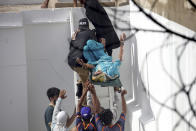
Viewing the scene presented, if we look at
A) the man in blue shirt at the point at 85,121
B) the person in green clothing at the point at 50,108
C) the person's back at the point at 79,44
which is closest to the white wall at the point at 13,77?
the person in green clothing at the point at 50,108

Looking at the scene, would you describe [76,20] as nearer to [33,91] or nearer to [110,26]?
[110,26]

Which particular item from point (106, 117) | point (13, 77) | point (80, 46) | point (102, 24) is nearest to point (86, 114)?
point (106, 117)

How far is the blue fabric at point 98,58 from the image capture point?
385cm

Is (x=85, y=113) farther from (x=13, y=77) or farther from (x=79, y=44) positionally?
(x=13, y=77)

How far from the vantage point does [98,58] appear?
4027mm

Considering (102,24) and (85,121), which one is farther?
(102,24)

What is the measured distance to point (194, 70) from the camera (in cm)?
295

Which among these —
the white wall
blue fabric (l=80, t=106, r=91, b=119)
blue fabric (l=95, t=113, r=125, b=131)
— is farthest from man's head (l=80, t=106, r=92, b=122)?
the white wall

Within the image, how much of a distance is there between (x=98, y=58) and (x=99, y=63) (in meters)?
0.11

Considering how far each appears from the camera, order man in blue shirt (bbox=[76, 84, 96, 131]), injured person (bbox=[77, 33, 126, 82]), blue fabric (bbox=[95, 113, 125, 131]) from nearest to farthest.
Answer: blue fabric (bbox=[95, 113, 125, 131]), man in blue shirt (bbox=[76, 84, 96, 131]), injured person (bbox=[77, 33, 126, 82])

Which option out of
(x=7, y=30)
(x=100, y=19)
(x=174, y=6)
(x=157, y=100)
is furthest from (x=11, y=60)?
(x=174, y=6)

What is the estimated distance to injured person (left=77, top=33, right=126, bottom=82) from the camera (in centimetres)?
380

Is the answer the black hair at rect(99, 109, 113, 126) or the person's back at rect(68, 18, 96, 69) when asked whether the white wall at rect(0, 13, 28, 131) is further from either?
the black hair at rect(99, 109, 113, 126)

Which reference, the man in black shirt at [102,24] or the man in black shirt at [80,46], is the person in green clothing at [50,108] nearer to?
the man in black shirt at [80,46]
